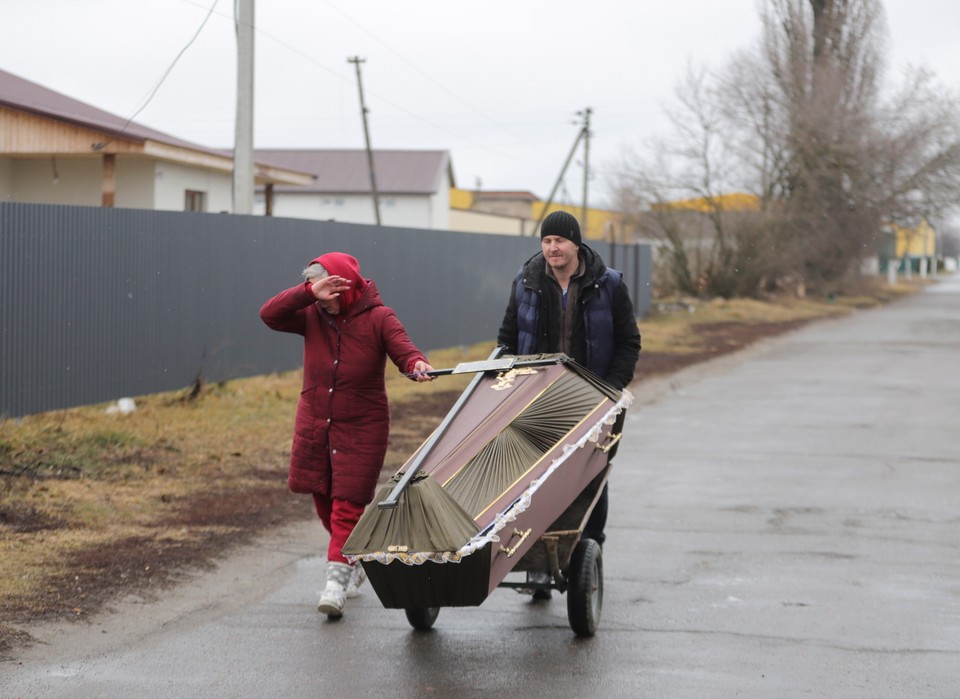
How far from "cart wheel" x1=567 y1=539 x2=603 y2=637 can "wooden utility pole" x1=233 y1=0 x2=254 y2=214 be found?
1104 centimetres

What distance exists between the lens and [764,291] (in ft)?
165

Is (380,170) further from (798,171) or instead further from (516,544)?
(516,544)

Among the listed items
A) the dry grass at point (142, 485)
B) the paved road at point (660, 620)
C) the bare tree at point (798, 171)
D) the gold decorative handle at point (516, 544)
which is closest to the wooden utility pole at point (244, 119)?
the dry grass at point (142, 485)

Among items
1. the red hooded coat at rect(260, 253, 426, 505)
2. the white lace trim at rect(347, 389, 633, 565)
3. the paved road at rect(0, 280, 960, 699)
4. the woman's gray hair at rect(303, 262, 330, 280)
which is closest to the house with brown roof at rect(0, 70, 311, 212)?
the paved road at rect(0, 280, 960, 699)

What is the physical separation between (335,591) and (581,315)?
1.72 metres

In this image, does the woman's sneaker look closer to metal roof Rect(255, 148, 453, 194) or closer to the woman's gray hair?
the woman's gray hair

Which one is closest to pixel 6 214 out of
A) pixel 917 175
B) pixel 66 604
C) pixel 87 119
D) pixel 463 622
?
pixel 66 604

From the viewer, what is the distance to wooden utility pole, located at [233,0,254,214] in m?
16.1

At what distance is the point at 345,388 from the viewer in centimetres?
605

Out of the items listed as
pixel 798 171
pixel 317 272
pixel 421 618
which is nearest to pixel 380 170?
pixel 798 171

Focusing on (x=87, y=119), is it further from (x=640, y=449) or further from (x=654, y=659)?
(x=654, y=659)

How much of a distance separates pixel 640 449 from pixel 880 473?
7.59 ft

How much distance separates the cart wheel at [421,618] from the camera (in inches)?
226

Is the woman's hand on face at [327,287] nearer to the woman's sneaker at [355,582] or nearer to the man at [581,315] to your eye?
the man at [581,315]
